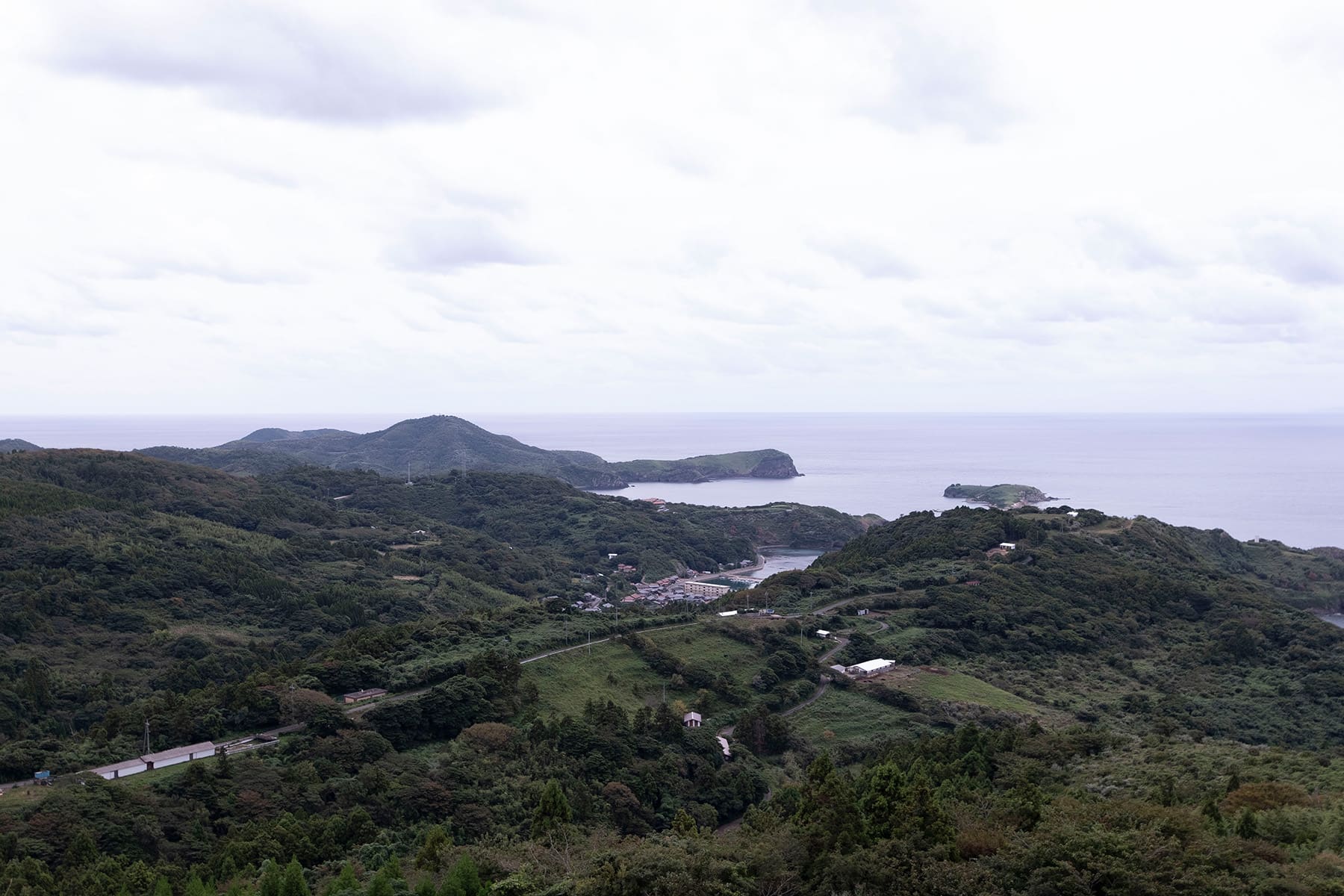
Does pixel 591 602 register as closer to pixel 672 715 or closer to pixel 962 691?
pixel 962 691

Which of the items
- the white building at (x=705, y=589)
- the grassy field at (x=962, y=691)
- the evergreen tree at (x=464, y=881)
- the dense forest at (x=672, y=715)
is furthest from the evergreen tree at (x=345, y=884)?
the white building at (x=705, y=589)

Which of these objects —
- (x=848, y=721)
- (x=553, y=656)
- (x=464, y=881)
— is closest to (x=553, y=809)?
(x=464, y=881)

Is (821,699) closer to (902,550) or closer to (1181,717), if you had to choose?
(1181,717)

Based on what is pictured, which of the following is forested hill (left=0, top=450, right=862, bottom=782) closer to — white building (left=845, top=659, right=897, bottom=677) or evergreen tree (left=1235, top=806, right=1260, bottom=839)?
white building (left=845, top=659, right=897, bottom=677)

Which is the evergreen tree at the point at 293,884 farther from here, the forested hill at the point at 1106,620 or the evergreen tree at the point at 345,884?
the forested hill at the point at 1106,620

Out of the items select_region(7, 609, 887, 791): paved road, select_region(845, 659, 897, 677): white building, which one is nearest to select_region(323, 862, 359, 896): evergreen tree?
select_region(7, 609, 887, 791): paved road

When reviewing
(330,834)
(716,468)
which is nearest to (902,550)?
(330,834)
